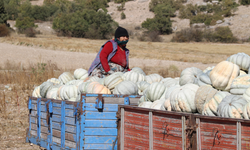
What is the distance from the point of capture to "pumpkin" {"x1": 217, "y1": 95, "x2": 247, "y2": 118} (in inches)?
155

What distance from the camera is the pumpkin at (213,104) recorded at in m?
4.38

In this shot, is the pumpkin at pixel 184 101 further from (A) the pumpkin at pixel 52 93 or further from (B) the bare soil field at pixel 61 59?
(B) the bare soil field at pixel 61 59

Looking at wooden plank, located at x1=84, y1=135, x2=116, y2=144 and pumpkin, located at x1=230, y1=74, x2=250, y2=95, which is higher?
pumpkin, located at x1=230, y1=74, x2=250, y2=95

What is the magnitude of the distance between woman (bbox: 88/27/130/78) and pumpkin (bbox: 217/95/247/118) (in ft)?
12.3

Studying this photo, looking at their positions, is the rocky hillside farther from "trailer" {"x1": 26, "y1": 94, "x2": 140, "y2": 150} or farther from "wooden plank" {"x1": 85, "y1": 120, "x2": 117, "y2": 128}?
"wooden plank" {"x1": 85, "y1": 120, "x2": 117, "y2": 128}

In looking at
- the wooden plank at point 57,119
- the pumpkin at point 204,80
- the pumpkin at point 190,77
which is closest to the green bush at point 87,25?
the wooden plank at point 57,119

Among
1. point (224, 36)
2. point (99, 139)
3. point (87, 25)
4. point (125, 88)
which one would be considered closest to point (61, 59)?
point (125, 88)

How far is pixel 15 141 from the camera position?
25.1 ft

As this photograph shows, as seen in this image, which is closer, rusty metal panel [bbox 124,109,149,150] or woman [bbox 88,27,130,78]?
rusty metal panel [bbox 124,109,149,150]

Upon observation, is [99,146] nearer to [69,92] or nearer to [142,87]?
[69,92]

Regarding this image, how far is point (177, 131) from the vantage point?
3893 millimetres

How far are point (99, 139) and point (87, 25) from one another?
48.8m

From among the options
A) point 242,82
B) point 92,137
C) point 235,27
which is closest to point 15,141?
point 92,137

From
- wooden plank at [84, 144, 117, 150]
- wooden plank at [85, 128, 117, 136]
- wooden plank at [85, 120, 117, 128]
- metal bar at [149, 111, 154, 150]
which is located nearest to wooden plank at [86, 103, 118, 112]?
wooden plank at [85, 120, 117, 128]
